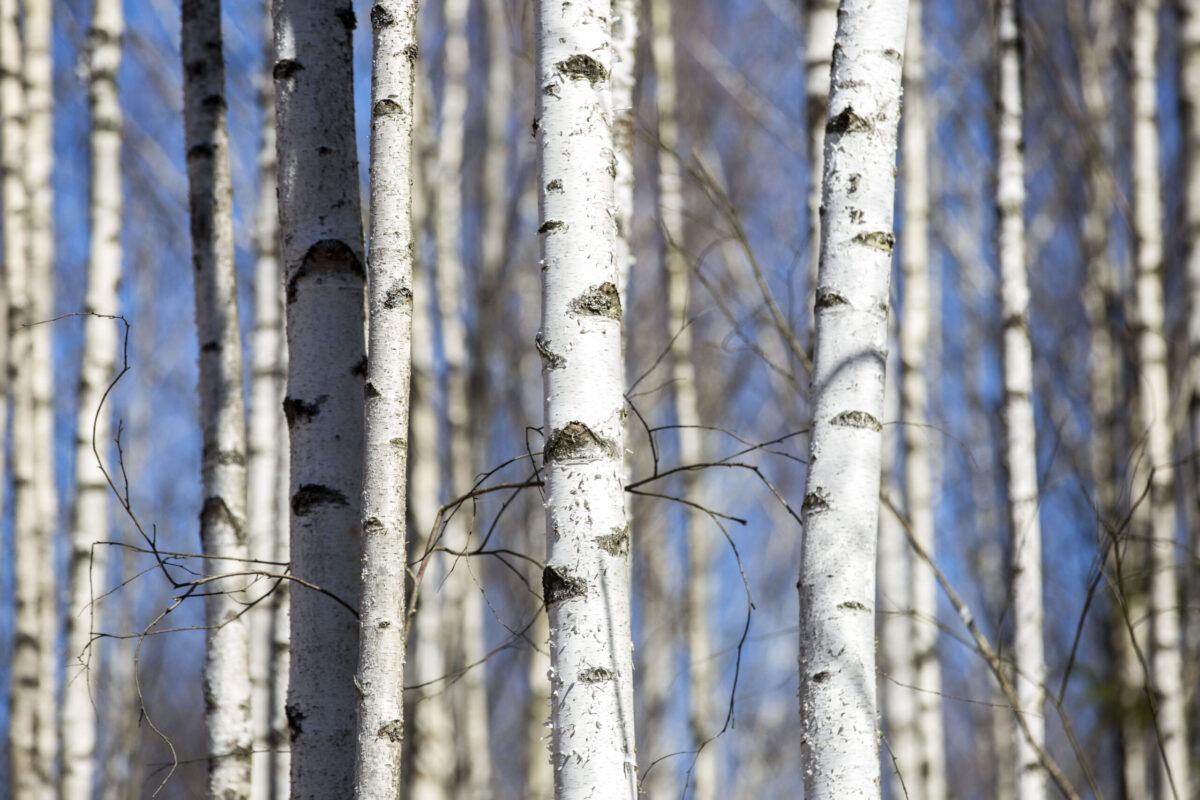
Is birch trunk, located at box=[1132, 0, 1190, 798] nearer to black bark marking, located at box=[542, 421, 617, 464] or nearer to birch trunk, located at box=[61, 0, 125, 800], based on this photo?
black bark marking, located at box=[542, 421, 617, 464]

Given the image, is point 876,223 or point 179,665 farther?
point 179,665

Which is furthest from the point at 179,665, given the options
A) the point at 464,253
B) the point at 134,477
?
the point at 464,253

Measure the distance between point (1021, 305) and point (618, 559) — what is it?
9.27 ft

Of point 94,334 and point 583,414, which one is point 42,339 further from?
point 583,414

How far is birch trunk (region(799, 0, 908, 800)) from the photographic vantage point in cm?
180

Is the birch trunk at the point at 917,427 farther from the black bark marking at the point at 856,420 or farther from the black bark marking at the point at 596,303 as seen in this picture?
the black bark marking at the point at 596,303

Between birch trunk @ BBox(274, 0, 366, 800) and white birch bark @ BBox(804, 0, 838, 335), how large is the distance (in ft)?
6.23

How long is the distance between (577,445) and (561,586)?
0.69ft

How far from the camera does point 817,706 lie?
71.9 inches

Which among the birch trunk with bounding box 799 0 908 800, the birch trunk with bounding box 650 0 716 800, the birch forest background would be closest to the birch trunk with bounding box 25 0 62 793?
the birch forest background

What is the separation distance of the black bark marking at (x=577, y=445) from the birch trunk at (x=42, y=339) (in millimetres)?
3884

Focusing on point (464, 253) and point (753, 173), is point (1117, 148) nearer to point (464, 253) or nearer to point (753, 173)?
point (753, 173)

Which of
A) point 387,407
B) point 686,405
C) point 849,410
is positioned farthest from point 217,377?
point 686,405

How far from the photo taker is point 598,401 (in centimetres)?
A: 181
